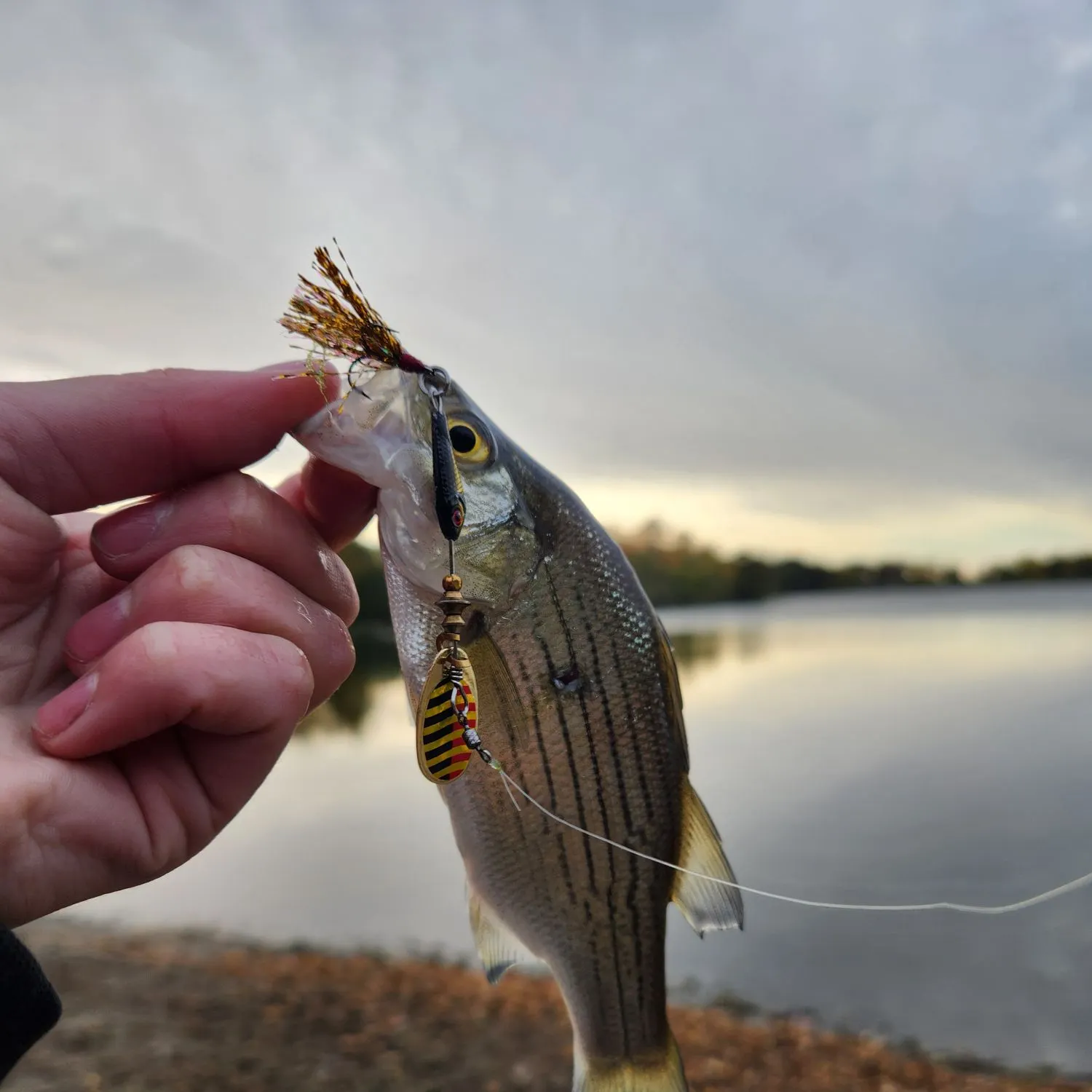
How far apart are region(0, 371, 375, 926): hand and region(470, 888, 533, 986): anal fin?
0.68m

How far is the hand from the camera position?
161 cm

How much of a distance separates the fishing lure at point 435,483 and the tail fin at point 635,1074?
99 centimetres

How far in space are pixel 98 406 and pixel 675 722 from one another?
1.67m

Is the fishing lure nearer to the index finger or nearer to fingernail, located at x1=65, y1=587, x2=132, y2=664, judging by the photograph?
the index finger

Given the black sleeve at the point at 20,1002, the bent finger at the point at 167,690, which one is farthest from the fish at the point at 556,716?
the black sleeve at the point at 20,1002

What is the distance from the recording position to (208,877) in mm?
13094

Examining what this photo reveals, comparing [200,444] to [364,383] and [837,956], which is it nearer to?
[364,383]

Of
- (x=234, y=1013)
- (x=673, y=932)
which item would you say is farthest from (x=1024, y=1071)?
(x=234, y=1013)

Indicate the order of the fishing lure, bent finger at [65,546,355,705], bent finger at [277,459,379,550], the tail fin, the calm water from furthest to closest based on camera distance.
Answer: the calm water
bent finger at [277,459,379,550]
the tail fin
bent finger at [65,546,355,705]
the fishing lure

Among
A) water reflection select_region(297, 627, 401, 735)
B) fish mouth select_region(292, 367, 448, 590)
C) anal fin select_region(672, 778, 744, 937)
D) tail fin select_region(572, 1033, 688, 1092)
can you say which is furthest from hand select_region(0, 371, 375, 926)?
water reflection select_region(297, 627, 401, 735)

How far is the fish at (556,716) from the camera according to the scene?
180 centimetres

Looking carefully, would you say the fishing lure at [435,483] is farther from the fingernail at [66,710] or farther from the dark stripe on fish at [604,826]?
the fingernail at [66,710]

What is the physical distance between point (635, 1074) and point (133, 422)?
83.7 inches

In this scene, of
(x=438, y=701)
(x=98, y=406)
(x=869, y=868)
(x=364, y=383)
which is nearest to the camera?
(x=438, y=701)
